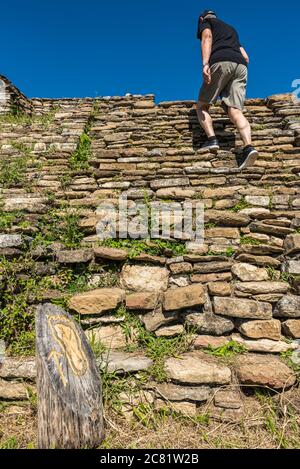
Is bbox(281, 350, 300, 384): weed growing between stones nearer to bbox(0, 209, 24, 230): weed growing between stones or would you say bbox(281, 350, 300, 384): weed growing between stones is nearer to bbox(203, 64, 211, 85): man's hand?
bbox(0, 209, 24, 230): weed growing between stones

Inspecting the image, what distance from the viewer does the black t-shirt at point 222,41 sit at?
422 cm

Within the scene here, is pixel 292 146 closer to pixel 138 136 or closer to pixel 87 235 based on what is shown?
pixel 138 136

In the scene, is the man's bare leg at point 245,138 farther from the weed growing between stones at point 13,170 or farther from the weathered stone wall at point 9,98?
the weathered stone wall at point 9,98

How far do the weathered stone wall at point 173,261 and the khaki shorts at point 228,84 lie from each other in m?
0.63

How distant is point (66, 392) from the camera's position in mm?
1688

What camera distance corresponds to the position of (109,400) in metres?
1.98

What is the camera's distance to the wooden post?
1.64 meters

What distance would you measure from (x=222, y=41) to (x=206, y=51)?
0.94ft

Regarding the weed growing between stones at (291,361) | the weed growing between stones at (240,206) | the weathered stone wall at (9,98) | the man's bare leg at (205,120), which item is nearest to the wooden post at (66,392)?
the weed growing between stones at (291,361)

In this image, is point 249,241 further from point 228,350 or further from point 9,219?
point 9,219

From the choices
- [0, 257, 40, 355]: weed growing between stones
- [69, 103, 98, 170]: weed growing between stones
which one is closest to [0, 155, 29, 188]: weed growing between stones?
[69, 103, 98, 170]: weed growing between stones

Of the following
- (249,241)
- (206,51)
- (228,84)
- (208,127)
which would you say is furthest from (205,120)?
(249,241)

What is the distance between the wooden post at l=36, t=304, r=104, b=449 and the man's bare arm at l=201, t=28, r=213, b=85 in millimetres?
3728
